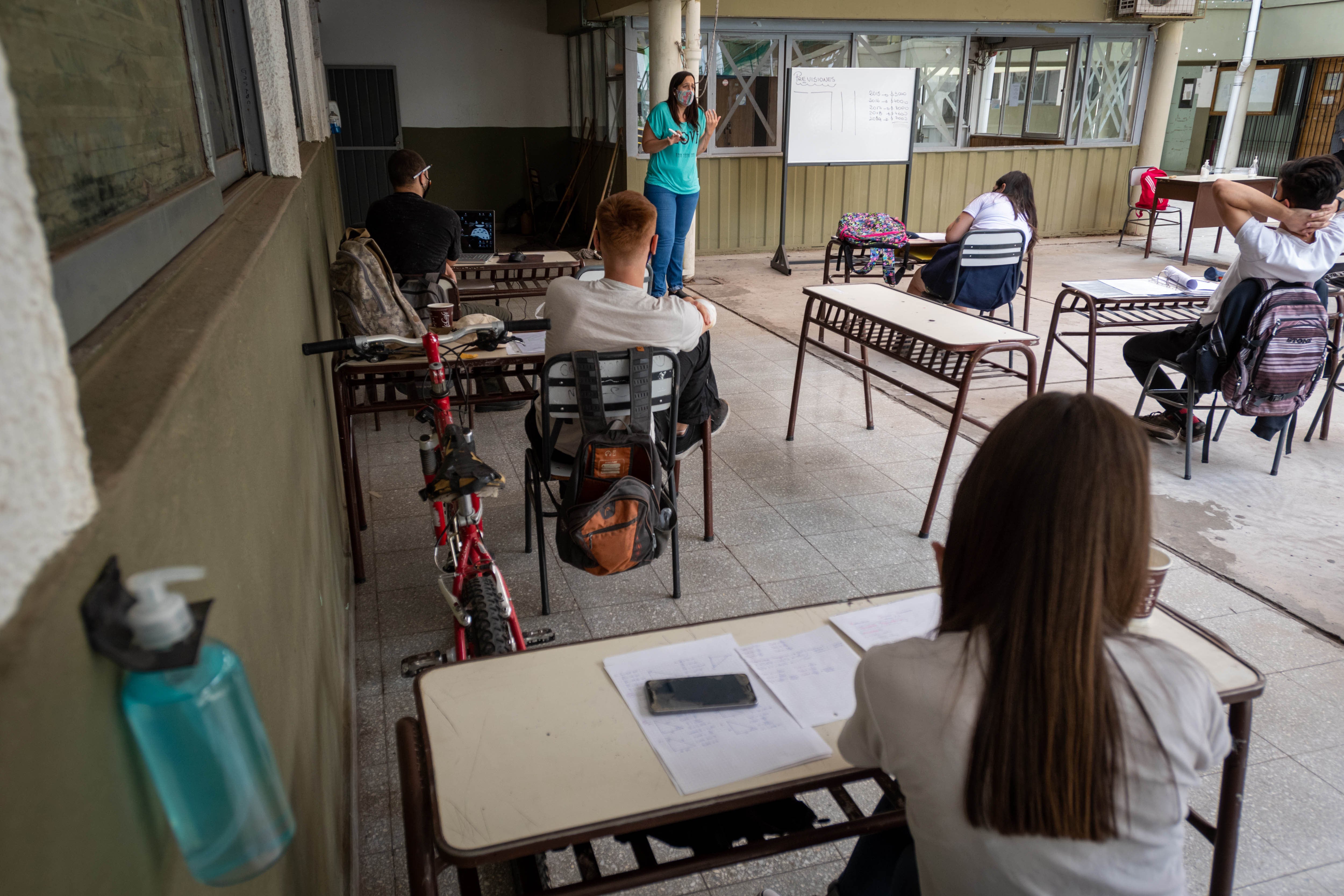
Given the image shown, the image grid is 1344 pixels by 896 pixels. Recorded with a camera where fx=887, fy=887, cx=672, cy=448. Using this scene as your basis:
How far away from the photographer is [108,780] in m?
0.52

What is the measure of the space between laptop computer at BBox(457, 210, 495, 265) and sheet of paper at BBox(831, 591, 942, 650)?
3874 mm

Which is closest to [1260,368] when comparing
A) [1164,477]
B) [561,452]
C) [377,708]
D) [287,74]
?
[1164,477]

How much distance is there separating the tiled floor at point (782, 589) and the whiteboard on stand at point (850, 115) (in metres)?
3.82

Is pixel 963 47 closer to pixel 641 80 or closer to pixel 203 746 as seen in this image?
pixel 641 80

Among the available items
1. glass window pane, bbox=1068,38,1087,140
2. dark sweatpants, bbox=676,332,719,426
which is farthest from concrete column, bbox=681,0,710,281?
glass window pane, bbox=1068,38,1087,140

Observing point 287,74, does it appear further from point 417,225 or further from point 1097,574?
point 1097,574

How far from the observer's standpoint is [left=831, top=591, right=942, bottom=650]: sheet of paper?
1420mm

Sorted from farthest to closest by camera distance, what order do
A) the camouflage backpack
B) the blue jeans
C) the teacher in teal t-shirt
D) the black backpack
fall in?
the blue jeans, the teacher in teal t-shirt, the camouflage backpack, the black backpack

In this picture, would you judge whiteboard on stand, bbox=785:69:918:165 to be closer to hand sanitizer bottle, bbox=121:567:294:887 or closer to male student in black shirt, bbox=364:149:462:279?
male student in black shirt, bbox=364:149:462:279

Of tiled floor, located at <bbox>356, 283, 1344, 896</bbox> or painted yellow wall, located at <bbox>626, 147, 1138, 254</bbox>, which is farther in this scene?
painted yellow wall, located at <bbox>626, 147, 1138, 254</bbox>

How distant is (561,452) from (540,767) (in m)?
1.51

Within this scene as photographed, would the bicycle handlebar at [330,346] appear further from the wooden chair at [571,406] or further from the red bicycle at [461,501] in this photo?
the wooden chair at [571,406]

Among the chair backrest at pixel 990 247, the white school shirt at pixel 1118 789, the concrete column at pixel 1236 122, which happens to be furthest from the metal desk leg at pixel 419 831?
the concrete column at pixel 1236 122

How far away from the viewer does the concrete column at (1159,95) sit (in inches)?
361
